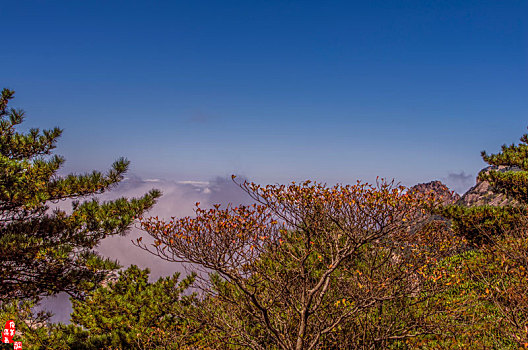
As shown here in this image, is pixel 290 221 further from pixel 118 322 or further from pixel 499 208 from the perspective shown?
pixel 499 208

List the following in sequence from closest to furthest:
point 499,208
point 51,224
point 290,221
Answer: point 290,221 < point 51,224 < point 499,208

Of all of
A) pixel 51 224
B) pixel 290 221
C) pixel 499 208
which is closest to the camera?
pixel 290 221

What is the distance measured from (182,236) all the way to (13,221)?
5.72 m

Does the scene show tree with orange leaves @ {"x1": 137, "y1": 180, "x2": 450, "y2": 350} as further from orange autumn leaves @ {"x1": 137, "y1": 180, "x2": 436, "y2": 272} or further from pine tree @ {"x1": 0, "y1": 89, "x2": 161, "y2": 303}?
pine tree @ {"x1": 0, "y1": 89, "x2": 161, "y2": 303}

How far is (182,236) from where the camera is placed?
5465 mm

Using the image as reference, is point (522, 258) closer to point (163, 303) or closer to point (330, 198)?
point (330, 198)

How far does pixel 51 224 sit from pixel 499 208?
16.1m

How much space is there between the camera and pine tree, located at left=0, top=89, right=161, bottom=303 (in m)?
7.71

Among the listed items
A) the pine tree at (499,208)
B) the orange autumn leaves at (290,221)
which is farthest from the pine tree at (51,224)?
the pine tree at (499,208)

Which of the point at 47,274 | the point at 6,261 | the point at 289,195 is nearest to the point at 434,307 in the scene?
the point at 289,195

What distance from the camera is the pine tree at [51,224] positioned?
771 cm

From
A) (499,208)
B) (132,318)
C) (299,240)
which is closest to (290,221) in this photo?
(299,240)

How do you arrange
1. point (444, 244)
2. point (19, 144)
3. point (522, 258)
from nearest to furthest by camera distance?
point (522, 258)
point (444, 244)
point (19, 144)

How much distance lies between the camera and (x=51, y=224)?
28.0 feet
